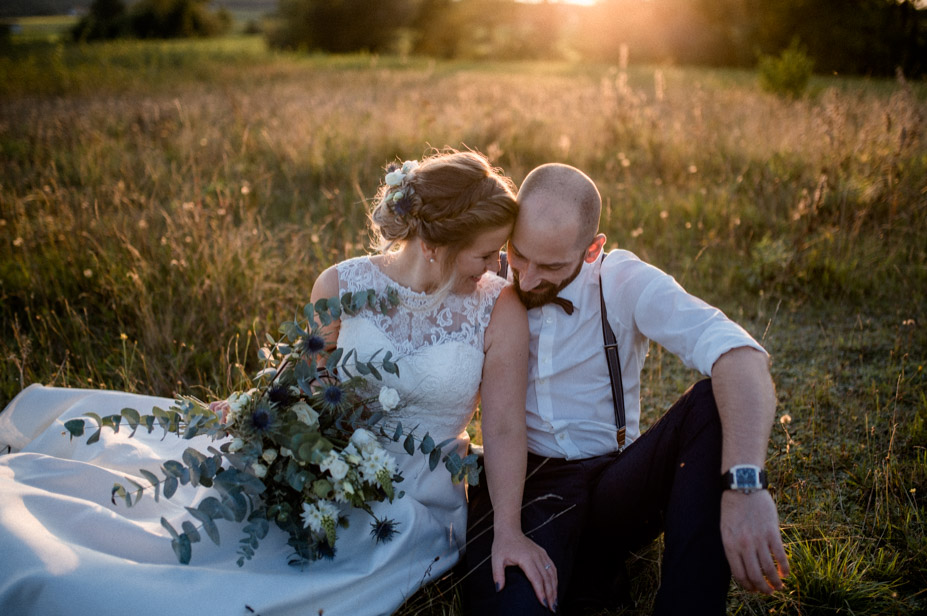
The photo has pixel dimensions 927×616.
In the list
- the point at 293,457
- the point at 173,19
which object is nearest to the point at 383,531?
the point at 293,457

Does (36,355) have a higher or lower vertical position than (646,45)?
lower

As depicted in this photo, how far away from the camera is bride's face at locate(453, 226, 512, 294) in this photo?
7.30 feet

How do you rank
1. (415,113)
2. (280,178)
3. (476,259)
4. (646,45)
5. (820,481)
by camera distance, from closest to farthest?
(476,259)
(820,481)
(280,178)
(415,113)
(646,45)

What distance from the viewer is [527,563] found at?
208 cm

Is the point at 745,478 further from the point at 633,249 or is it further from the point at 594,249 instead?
the point at 633,249

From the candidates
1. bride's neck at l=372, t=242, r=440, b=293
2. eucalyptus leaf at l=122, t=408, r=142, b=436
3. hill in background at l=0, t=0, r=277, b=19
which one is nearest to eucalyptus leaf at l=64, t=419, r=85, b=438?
eucalyptus leaf at l=122, t=408, r=142, b=436

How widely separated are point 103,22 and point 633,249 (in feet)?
114

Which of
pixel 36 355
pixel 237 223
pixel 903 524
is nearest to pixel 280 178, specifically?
pixel 237 223

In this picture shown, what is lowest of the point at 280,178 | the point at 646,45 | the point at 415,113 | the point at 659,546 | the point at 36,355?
the point at 659,546

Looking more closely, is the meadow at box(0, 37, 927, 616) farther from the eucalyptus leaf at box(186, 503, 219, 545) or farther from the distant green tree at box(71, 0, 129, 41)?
the distant green tree at box(71, 0, 129, 41)

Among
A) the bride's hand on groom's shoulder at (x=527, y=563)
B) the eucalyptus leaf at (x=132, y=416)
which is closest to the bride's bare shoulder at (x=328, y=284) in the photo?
the eucalyptus leaf at (x=132, y=416)

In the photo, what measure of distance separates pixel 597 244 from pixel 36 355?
11.2 feet

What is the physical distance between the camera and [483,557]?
7.45 feet

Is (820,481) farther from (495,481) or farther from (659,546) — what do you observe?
(495,481)
